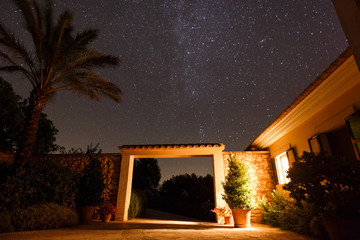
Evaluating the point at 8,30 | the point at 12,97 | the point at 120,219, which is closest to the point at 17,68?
the point at 8,30

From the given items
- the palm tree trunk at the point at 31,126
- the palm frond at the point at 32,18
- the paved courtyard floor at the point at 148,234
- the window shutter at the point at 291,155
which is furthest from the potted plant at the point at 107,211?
the window shutter at the point at 291,155

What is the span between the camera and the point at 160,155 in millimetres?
8750

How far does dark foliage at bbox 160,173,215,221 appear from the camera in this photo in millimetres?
15187

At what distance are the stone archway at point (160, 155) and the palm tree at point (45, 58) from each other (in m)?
3.38

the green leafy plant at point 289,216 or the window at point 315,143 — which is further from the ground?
the window at point 315,143

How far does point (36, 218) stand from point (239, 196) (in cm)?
585

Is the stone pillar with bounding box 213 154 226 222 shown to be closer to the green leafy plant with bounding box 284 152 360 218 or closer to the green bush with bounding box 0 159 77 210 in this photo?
the green leafy plant with bounding box 284 152 360 218

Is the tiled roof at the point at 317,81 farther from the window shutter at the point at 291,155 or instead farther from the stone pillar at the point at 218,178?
the stone pillar at the point at 218,178

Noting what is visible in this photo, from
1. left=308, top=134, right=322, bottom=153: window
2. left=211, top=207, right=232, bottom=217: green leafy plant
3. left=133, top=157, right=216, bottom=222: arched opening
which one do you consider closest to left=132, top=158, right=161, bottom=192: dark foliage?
left=133, top=157, right=216, bottom=222: arched opening

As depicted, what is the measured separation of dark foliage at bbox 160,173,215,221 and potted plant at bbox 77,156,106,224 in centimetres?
977

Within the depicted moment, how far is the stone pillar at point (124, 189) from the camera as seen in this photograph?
25.9ft

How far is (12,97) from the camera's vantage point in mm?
11656

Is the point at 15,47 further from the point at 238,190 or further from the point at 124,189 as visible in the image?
the point at 238,190

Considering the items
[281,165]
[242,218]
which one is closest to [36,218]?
[242,218]
